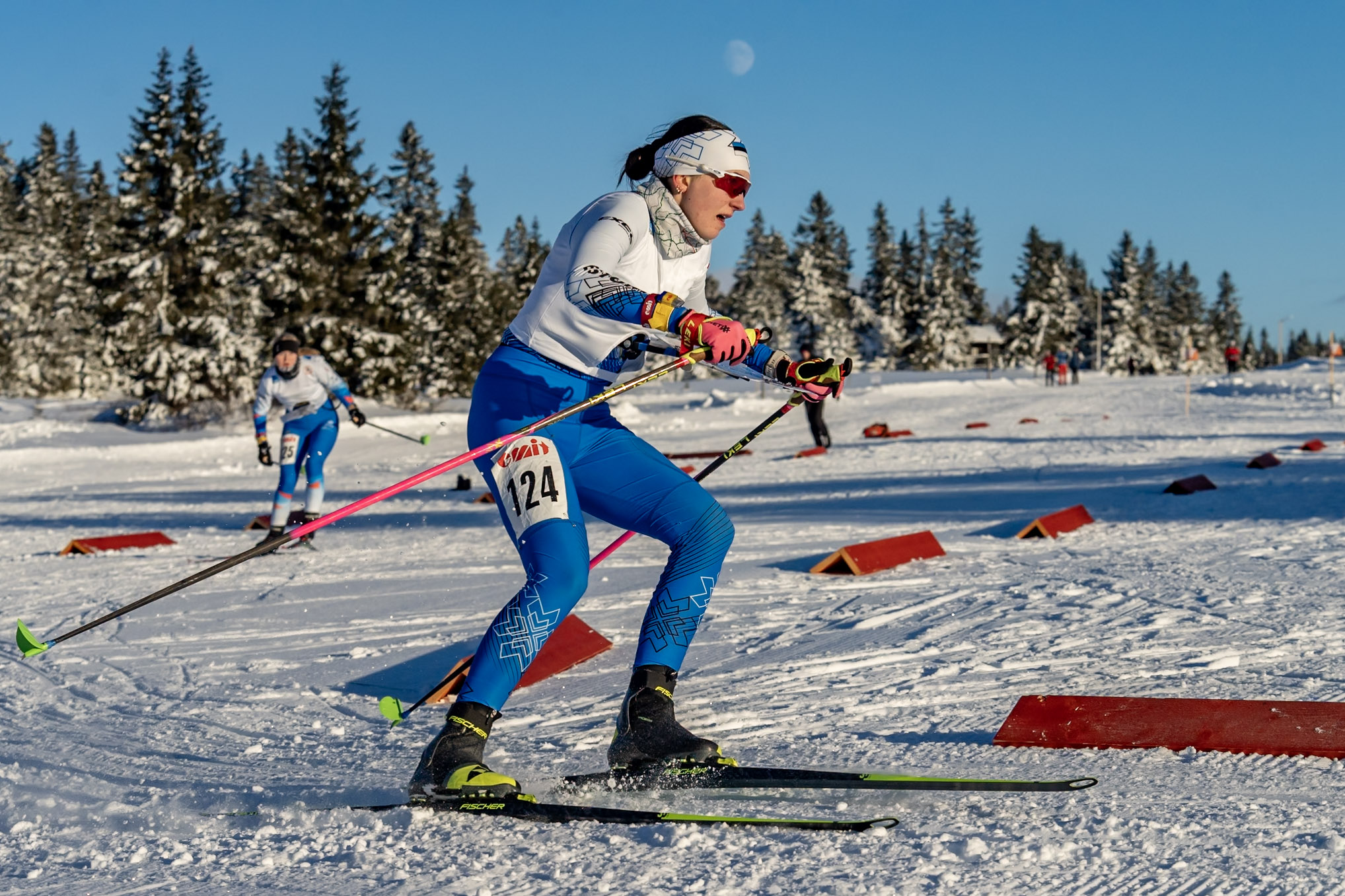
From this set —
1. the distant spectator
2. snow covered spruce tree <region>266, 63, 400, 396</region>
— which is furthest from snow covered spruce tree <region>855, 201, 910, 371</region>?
the distant spectator

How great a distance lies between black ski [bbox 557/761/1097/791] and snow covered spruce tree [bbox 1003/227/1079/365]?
237 ft

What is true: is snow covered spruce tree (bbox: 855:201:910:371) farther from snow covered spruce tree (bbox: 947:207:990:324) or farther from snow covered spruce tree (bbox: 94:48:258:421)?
snow covered spruce tree (bbox: 94:48:258:421)

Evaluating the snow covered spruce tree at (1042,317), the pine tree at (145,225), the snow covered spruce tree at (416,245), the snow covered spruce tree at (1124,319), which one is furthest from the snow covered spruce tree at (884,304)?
the pine tree at (145,225)

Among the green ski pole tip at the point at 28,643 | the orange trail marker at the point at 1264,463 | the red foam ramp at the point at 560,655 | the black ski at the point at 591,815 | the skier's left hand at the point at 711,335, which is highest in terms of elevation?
the skier's left hand at the point at 711,335

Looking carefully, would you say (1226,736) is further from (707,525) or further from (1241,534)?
(1241,534)

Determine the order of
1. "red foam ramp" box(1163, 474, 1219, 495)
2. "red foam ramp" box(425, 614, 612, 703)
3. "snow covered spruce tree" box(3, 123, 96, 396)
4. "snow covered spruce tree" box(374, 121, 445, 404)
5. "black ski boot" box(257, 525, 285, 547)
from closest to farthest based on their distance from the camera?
"red foam ramp" box(425, 614, 612, 703)
"black ski boot" box(257, 525, 285, 547)
"red foam ramp" box(1163, 474, 1219, 495)
"snow covered spruce tree" box(374, 121, 445, 404)
"snow covered spruce tree" box(3, 123, 96, 396)

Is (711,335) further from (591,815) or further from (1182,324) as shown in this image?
(1182,324)

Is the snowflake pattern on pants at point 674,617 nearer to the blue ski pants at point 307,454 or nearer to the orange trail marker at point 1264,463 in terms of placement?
the blue ski pants at point 307,454

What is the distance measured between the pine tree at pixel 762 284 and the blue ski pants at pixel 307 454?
61.0m

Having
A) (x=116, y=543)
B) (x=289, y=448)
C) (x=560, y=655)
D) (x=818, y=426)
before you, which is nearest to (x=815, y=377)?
(x=560, y=655)

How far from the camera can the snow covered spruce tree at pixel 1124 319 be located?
248 feet

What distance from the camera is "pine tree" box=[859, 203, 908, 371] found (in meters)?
72.6

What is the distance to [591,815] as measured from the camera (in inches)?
110

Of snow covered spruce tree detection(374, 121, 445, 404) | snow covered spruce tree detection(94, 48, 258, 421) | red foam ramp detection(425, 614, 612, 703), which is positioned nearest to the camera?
red foam ramp detection(425, 614, 612, 703)
